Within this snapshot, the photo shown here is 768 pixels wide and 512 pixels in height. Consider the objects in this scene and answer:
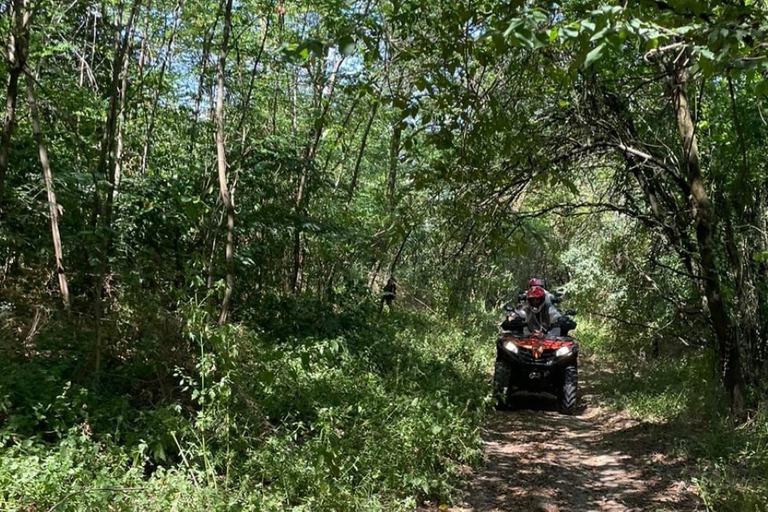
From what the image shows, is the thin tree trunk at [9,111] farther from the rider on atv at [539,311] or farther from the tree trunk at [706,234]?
the rider on atv at [539,311]

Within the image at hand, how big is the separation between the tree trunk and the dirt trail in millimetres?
906

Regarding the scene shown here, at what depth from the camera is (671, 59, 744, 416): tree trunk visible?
6.03 m

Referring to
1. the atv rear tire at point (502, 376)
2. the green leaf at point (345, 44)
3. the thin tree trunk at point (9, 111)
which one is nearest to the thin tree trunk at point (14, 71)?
the thin tree trunk at point (9, 111)

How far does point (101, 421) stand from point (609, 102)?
5971mm

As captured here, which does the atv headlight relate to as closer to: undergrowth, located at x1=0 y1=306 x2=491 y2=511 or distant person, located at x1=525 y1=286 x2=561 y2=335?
distant person, located at x1=525 y1=286 x2=561 y2=335

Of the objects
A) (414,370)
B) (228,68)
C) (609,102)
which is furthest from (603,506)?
(228,68)

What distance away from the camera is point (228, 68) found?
9359 millimetres

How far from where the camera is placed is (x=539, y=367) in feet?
25.4

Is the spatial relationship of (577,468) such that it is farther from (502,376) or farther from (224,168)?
(224,168)

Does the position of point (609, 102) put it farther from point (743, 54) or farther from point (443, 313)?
point (443, 313)

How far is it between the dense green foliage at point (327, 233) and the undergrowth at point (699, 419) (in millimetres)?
40

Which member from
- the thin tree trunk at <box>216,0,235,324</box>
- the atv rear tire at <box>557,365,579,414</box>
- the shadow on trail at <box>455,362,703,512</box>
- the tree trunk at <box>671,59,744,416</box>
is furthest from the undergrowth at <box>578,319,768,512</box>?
the thin tree trunk at <box>216,0,235,324</box>

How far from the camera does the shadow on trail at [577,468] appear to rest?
4.74m

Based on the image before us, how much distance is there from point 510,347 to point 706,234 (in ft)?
9.26
